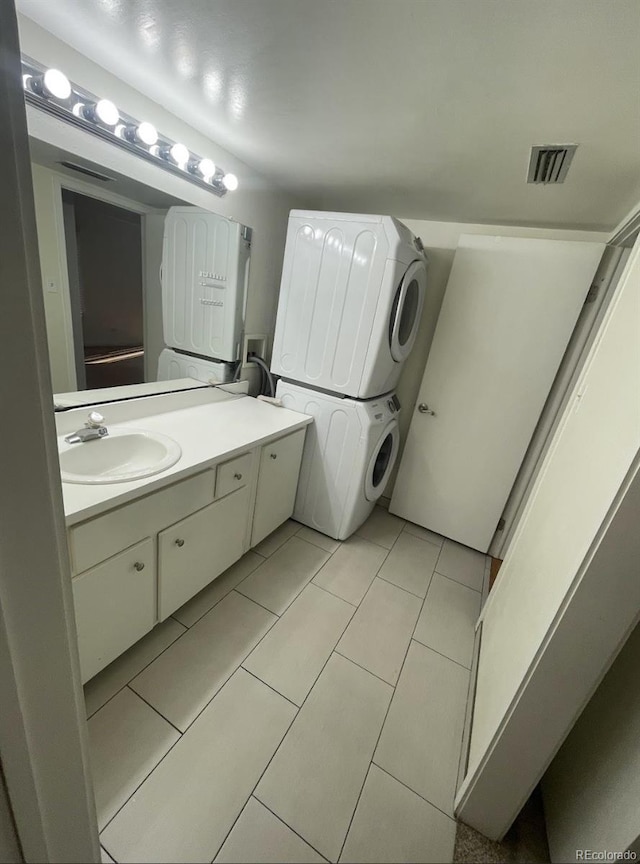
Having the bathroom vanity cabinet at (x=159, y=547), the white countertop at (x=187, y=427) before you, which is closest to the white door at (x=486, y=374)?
the white countertop at (x=187, y=427)

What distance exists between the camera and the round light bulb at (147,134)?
1.29m

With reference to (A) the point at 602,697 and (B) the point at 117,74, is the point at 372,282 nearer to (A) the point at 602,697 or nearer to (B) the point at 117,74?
(B) the point at 117,74

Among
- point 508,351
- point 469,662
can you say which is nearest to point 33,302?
point 469,662

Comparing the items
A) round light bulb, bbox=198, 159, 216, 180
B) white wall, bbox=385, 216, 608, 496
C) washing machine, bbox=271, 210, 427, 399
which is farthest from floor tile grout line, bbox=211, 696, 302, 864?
round light bulb, bbox=198, 159, 216, 180

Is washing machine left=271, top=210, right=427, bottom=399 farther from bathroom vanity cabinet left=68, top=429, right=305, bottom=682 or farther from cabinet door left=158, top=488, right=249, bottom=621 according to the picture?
cabinet door left=158, top=488, right=249, bottom=621

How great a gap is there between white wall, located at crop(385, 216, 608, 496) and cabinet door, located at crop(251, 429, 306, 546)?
96cm

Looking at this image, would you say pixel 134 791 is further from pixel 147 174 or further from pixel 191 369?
pixel 147 174

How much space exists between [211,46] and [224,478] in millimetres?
1447

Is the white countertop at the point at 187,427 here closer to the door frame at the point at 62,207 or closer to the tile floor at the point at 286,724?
the door frame at the point at 62,207

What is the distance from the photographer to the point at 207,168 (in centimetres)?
156

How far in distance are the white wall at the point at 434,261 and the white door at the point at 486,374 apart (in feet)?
0.62

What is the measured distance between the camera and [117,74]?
1206 mm

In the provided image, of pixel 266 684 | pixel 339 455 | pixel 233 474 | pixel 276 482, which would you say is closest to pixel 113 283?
pixel 233 474

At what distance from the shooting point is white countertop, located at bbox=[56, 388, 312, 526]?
3.23 feet
